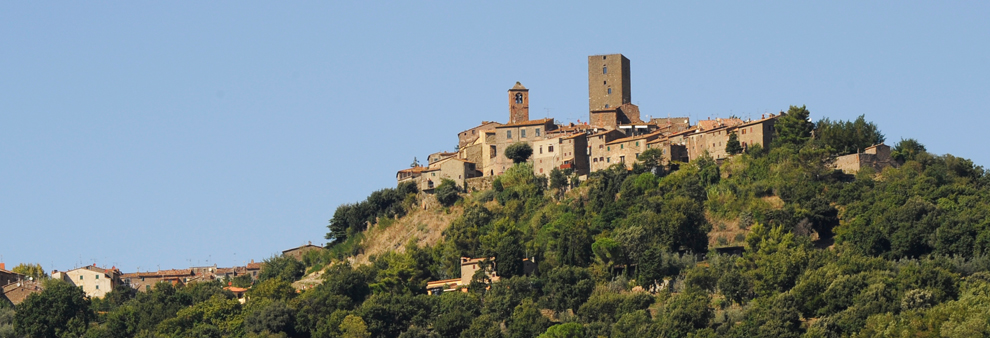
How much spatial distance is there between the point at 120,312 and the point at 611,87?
3088cm

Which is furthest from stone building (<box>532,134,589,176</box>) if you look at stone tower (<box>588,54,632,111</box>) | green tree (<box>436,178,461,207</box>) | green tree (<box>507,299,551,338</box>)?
green tree (<box>507,299,551,338</box>)

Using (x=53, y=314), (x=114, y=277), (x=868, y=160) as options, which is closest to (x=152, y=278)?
(x=114, y=277)

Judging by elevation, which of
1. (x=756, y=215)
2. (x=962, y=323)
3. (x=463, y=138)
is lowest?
(x=962, y=323)

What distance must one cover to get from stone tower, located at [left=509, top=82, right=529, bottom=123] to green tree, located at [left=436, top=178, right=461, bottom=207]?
262 inches

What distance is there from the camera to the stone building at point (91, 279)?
9056 cm

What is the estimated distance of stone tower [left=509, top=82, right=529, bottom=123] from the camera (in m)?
94.0

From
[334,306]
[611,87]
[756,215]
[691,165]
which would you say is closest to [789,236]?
[756,215]

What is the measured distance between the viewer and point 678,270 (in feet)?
238

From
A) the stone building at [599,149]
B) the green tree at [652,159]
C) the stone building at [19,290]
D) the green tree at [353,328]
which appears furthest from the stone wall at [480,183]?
the stone building at [19,290]

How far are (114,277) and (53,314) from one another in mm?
12161

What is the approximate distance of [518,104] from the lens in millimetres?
94625

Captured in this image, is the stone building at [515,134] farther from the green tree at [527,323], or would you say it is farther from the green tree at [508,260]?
the green tree at [527,323]

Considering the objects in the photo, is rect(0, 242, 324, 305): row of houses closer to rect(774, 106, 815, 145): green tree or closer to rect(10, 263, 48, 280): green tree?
rect(10, 263, 48, 280): green tree

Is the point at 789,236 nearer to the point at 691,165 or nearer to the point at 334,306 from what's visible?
the point at 691,165
